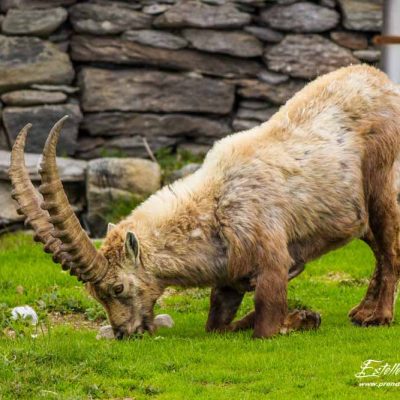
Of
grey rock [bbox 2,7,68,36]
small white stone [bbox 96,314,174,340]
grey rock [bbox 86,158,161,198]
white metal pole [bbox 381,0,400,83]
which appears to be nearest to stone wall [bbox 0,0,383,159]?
grey rock [bbox 2,7,68,36]

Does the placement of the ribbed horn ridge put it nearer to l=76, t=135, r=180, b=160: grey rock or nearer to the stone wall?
the stone wall

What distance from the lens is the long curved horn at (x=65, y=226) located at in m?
9.29

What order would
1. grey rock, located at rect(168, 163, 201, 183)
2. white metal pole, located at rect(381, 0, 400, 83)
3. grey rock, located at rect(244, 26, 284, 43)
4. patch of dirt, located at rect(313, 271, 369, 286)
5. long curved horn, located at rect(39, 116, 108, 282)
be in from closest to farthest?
long curved horn, located at rect(39, 116, 108, 282) → patch of dirt, located at rect(313, 271, 369, 286) → white metal pole, located at rect(381, 0, 400, 83) → grey rock, located at rect(168, 163, 201, 183) → grey rock, located at rect(244, 26, 284, 43)

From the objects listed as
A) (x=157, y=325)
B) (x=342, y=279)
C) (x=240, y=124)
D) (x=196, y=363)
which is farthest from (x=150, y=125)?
(x=196, y=363)

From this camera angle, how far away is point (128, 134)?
687 inches

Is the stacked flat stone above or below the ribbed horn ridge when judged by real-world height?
below

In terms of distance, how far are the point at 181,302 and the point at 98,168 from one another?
4523mm

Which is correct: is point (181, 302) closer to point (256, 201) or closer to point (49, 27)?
point (256, 201)

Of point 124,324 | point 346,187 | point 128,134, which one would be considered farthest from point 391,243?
point 128,134

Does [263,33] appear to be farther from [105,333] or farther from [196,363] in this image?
[196,363]

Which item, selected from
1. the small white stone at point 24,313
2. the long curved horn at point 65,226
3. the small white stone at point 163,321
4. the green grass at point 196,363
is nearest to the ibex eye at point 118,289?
the long curved horn at point 65,226

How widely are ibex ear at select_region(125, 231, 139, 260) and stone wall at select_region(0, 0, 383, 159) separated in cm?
732

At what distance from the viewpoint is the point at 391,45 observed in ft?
52.7

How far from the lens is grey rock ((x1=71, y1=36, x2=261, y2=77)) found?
672 inches
